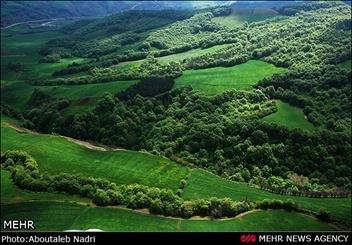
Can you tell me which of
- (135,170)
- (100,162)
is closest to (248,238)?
(135,170)

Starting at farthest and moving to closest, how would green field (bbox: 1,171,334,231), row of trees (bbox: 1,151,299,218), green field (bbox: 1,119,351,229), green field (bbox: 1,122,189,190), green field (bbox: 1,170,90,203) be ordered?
1. green field (bbox: 1,122,189,190)
2. green field (bbox: 1,170,90,203)
3. green field (bbox: 1,119,351,229)
4. row of trees (bbox: 1,151,299,218)
5. green field (bbox: 1,171,334,231)

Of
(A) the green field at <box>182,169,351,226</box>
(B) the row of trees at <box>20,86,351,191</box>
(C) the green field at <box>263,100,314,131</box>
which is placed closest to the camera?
(A) the green field at <box>182,169,351,226</box>

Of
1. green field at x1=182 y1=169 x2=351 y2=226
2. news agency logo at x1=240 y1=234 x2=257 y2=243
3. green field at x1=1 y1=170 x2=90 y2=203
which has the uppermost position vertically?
news agency logo at x1=240 y1=234 x2=257 y2=243

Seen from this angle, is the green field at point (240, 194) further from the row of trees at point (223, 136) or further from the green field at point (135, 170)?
the row of trees at point (223, 136)

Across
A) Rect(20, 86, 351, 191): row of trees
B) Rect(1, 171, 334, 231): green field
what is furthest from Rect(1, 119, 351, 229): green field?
Rect(1, 171, 334, 231): green field

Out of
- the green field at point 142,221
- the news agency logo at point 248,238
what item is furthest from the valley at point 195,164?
the news agency logo at point 248,238

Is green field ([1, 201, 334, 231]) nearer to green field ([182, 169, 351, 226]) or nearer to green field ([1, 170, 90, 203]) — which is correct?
green field ([182, 169, 351, 226])

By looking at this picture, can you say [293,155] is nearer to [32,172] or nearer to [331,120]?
[331,120]
